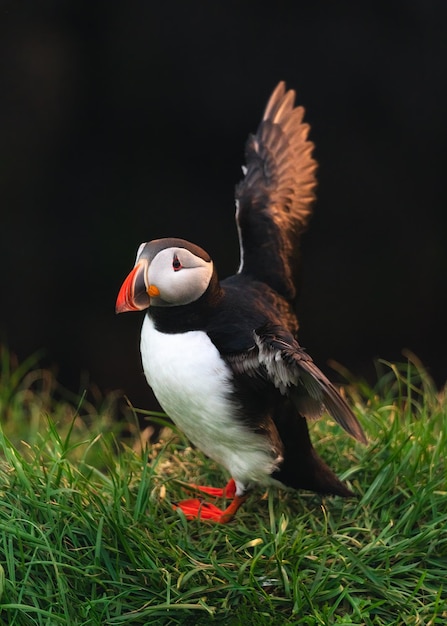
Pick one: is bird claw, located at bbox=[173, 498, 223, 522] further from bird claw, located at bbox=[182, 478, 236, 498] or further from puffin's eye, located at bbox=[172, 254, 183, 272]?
puffin's eye, located at bbox=[172, 254, 183, 272]

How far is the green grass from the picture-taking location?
278 cm

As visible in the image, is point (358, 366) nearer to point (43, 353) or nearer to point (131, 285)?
point (43, 353)

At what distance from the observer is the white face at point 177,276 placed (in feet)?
9.67

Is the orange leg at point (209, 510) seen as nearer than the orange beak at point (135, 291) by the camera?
No

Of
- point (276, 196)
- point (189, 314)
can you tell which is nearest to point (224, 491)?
point (189, 314)

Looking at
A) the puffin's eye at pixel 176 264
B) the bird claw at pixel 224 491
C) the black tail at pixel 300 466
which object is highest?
the puffin's eye at pixel 176 264

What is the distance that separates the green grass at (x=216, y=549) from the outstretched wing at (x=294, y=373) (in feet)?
1.22

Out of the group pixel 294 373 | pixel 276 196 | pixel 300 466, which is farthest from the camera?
pixel 276 196

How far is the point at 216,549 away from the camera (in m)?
3.11

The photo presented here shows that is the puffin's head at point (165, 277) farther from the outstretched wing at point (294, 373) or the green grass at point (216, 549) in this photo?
the green grass at point (216, 549)

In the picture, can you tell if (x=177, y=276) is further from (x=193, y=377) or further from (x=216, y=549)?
(x=216, y=549)

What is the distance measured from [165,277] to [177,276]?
0.04 metres

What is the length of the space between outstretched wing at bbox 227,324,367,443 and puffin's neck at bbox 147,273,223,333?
0.50 ft

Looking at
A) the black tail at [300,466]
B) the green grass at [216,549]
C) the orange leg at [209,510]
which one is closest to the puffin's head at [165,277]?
the green grass at [216,549]
